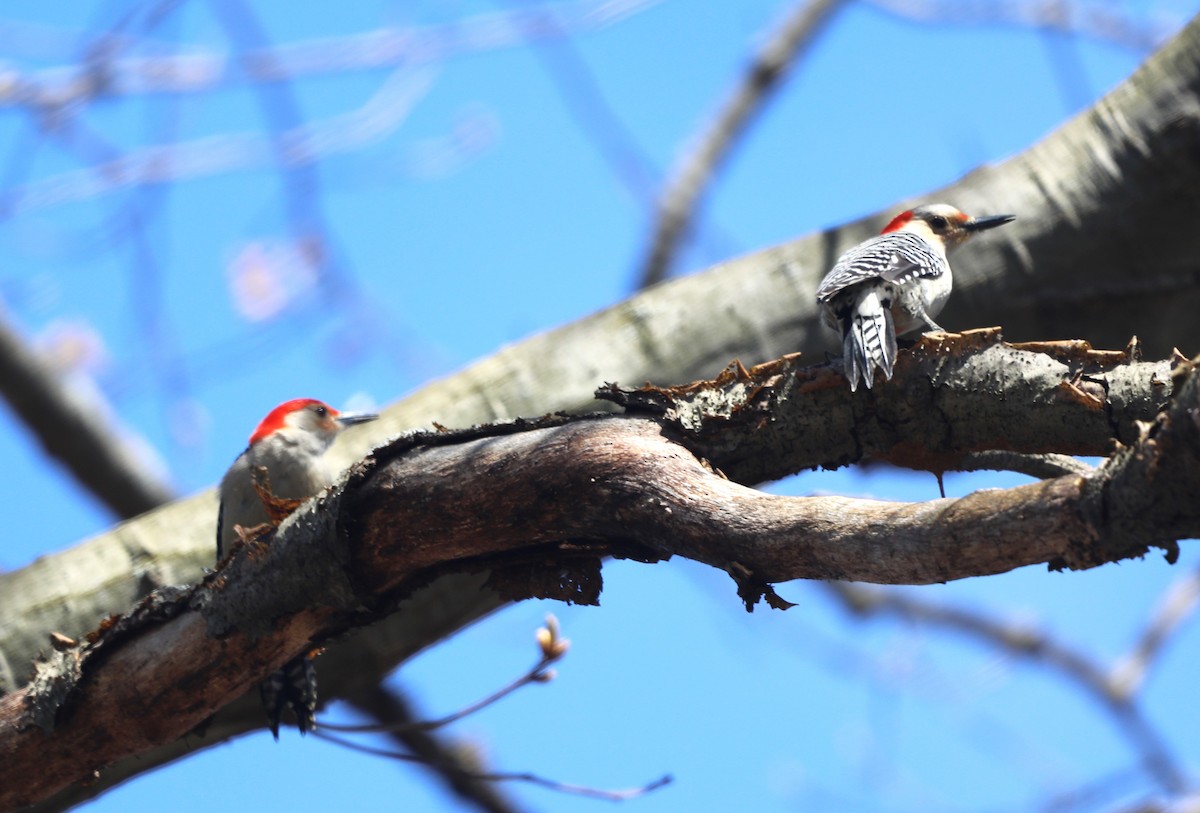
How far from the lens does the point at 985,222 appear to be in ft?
14.6

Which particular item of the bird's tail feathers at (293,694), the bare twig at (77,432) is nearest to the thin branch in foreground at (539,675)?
the bird's tail feathers at (293,694)

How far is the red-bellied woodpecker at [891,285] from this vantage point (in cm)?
283

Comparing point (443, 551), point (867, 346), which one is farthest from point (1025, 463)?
point (443, 551)

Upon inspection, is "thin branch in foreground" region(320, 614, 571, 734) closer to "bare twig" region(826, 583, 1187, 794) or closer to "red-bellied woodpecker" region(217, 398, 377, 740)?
"red-bellied woodpecker" region(217, 398, 377, 740)

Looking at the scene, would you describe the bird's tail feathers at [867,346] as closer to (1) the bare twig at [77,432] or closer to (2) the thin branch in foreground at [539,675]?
(2) the thin branch in foreground at [539,675]

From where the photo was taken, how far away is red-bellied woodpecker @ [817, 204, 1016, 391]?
9.29 ft

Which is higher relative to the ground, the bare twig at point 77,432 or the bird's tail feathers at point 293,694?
the bare twig at point 77,432

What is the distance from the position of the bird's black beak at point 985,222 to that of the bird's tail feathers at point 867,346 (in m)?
1.47

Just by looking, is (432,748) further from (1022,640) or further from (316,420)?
(1022,640)

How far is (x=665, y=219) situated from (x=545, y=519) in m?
4.76

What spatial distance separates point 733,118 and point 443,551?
201 inches

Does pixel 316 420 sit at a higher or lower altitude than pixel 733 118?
lower

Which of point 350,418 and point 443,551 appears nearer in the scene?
point 443,551

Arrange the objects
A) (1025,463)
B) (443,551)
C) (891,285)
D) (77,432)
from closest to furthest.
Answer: (443,551), (1025,463), (891,285), (77,432)
